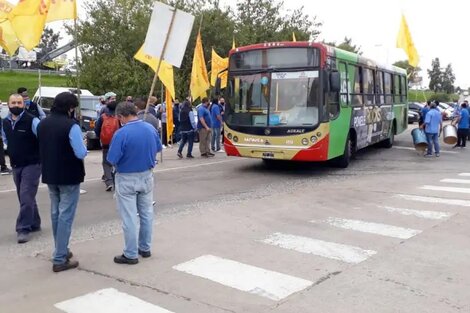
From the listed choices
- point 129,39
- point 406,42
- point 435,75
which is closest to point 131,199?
point 406,42

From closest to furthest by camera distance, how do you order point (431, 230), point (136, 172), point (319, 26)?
point (136, 172)
point (431, 230)
point (319, 26)

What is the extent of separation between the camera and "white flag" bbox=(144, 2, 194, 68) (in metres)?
8.32

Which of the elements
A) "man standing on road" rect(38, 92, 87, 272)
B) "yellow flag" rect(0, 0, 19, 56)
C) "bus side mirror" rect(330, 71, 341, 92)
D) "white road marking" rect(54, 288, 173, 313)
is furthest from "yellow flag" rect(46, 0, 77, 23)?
"white road marking" rect(54, 288, 173, 313)

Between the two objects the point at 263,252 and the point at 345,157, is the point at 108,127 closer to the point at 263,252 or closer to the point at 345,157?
the point at 263,252

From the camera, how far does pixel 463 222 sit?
8273 millimetres

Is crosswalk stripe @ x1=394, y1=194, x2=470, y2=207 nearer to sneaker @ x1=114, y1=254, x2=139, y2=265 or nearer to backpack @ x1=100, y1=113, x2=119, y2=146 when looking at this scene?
Answer: backpack @ x1=100, y1=113, x2=119, y2=146

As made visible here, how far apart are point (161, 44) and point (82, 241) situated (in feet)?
11.0

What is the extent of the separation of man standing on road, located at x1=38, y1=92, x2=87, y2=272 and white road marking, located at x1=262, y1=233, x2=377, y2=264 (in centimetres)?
252

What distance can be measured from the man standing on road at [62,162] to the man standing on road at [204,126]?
34.5 ft

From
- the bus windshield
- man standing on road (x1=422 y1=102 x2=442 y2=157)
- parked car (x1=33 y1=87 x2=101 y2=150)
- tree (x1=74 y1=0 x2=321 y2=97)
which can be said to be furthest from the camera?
tree (x1=74 y1=0 x2=321 y2=97)

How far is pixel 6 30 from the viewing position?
1417 centimetres

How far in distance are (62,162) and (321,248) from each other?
3.24 metres

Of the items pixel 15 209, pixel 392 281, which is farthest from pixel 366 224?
pixel 15 209

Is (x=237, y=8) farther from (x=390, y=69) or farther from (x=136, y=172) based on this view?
(x=136, y=172)
